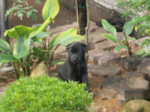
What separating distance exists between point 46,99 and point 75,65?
273 cm

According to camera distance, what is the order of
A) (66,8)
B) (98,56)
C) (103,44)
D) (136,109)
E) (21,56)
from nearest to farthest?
(136,109) < (21,56) < (98,56) < (103,44) < (66,8)

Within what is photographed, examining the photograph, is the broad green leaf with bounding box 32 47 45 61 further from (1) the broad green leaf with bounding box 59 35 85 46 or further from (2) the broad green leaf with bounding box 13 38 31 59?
(1) the broad green leaf with bounding box 59 35 85 46

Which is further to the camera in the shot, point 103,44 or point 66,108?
point 103,44

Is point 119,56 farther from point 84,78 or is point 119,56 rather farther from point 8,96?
point 8,96

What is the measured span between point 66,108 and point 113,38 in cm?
368

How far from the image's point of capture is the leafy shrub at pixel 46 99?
12.3ft

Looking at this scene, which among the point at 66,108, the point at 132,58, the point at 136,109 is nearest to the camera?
the point at 66,108

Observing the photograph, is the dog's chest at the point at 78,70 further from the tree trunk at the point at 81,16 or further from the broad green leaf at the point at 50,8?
the tree trunk at the point at 81,16

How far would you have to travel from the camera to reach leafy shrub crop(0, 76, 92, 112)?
3.74 metres

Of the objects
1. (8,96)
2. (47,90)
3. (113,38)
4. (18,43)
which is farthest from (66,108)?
(113,38)

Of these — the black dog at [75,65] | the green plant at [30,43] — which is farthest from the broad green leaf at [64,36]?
the black dog at [75,65]

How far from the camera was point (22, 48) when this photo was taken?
6.57 meters

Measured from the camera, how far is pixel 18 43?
6.63 meters

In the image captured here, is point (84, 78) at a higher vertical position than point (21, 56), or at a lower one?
lower
